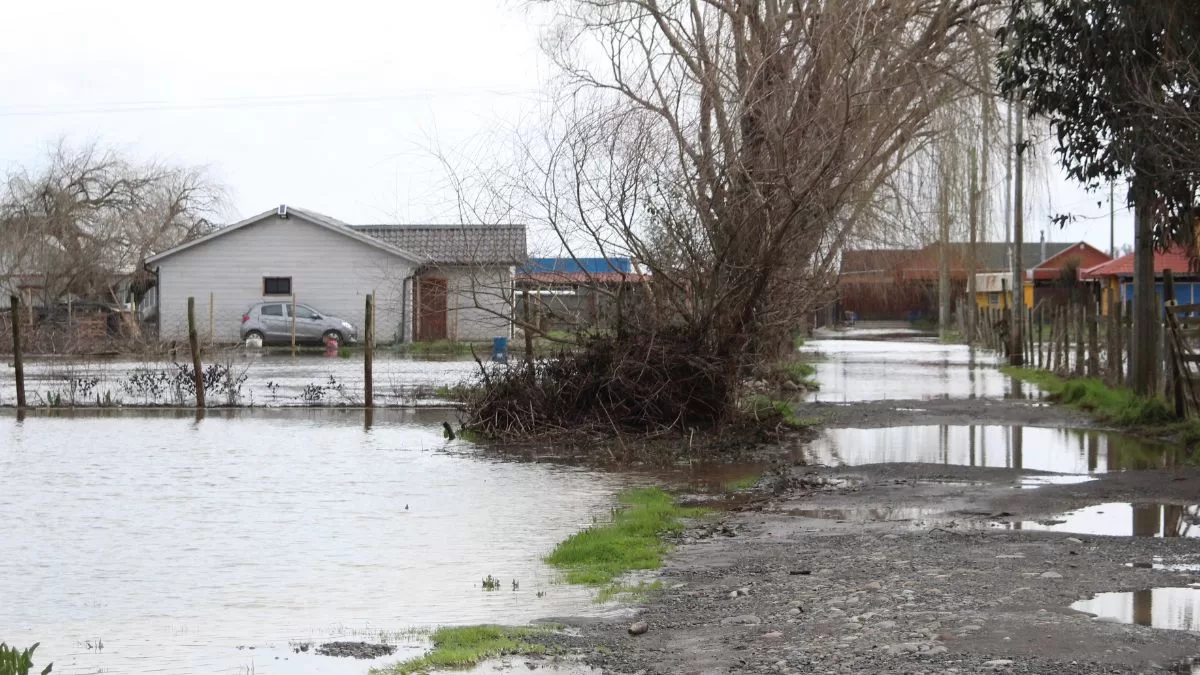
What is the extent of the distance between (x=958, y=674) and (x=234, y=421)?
1673cm

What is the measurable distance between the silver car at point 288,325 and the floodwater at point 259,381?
5.53 meters

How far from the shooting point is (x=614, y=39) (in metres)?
20.9

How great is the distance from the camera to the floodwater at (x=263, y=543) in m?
8.00

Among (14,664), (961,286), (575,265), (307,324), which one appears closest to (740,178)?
(575,265)

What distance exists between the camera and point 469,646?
24.0 feet

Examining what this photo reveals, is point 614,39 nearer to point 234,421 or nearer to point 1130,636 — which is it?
point 234,421

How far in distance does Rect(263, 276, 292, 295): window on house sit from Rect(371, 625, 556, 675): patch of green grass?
142 feet

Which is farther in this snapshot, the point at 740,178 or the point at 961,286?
the point at 961,286

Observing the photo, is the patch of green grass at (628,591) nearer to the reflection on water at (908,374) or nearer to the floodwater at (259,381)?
the floodwater at (259,381)

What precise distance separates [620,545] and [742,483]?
14.1 feet

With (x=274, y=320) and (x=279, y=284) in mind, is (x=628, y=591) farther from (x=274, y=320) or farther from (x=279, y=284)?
(x=279, y=284)

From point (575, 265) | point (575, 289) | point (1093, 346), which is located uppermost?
point (575, 265)

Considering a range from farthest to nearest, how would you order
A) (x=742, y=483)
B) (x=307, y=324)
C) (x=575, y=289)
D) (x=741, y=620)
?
(x=307, y=324)
(x=575, y=289)
(x=742, y=483)
(x=741, y=620)

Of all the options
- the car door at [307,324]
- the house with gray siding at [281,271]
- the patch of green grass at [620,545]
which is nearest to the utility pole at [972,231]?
the patch of green grass at [620,545]
